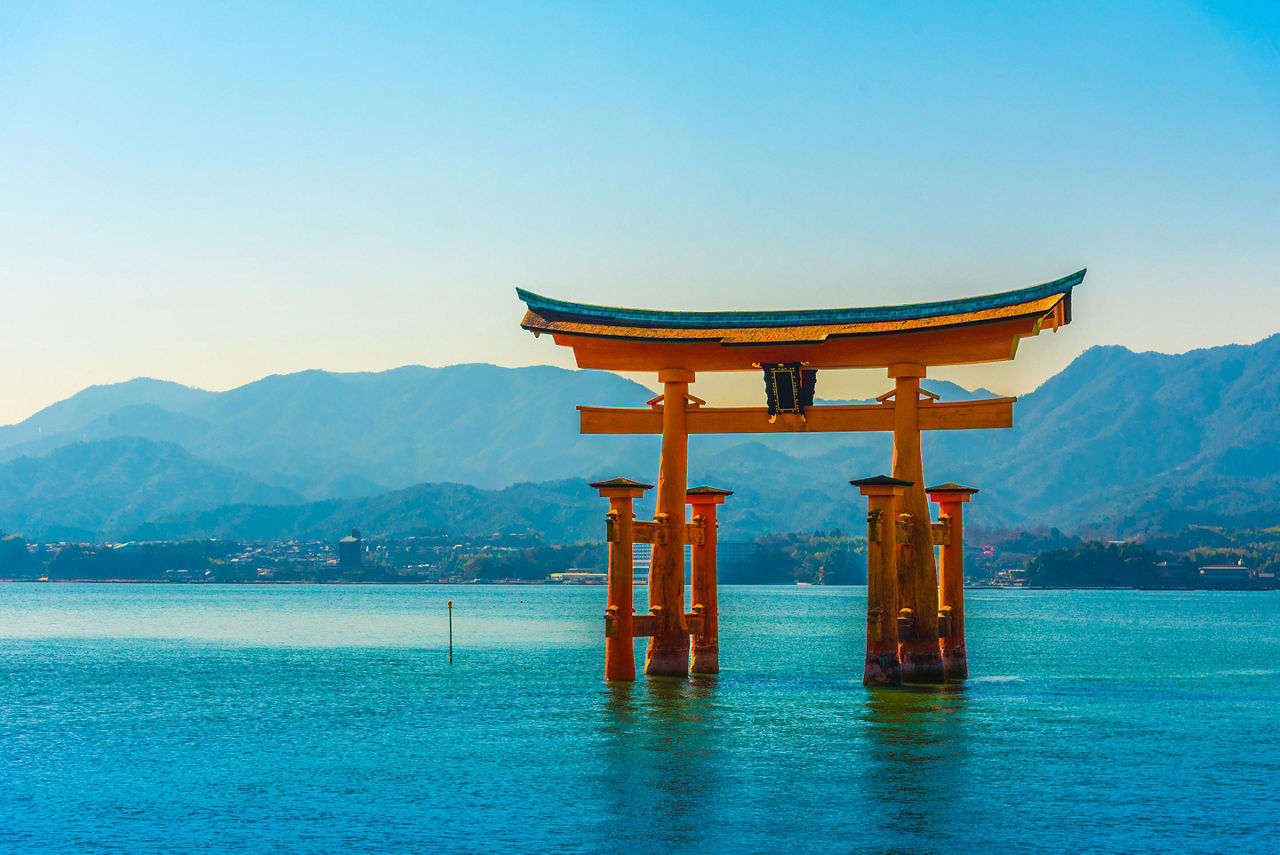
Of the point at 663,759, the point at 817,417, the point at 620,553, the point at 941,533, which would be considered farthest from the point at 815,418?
the point at 663,759

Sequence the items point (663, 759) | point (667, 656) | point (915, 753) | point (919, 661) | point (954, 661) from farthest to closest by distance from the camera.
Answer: point (954, 661) < point (667, 656) < point (919, 661) < point (915, 753) < point (663, 759)

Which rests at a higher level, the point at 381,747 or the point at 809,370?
the point at 809,370

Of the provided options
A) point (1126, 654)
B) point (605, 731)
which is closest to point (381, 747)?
point (605, 731)

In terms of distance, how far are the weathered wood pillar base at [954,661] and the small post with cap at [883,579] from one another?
403 cm

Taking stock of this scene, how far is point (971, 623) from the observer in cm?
10931

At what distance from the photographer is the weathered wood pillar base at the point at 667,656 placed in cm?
3322

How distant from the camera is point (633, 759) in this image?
2675 cm

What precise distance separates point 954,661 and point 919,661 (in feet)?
13.7

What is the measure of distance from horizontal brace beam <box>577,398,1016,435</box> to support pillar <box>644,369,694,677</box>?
1162 mm

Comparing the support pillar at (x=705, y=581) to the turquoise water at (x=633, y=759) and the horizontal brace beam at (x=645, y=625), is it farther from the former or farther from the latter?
the horizontal brace beam at (x=645, y=625)

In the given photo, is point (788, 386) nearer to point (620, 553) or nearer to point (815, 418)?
point (815, 418)

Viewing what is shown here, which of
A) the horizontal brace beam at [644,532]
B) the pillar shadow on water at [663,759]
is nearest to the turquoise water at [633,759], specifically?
the pillar shadow on water at [663,759]

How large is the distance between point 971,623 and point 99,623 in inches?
2974

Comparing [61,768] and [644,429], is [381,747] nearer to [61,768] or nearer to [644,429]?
[61,768]
